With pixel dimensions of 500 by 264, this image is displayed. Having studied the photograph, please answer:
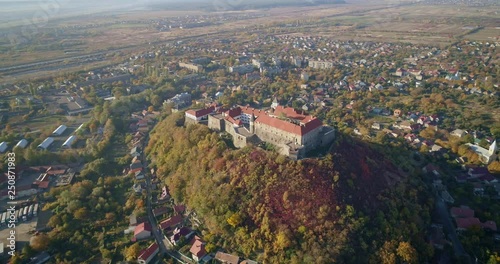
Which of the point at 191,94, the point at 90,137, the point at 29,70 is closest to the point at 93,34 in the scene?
the point at 29,70

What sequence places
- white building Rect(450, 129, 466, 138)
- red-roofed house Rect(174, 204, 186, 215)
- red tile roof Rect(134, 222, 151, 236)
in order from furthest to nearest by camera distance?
white building Rect(450, 129, 466, 138), red-roofed house Rect(174, 204, 186, 215), red tile roof Rect(134, 222, 151, 236)

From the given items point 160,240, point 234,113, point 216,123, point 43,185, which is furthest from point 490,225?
point 43,185

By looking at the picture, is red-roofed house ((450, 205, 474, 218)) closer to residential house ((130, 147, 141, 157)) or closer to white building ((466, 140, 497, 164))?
white building ((466, 140, 497, 164))

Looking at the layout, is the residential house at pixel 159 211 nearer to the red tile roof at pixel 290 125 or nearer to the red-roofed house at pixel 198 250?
the red-roofed house at pixel 198 250

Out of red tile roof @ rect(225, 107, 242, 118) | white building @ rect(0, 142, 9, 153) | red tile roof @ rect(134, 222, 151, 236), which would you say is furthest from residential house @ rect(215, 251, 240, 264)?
white building @ rect(0, 142, 9, 153)

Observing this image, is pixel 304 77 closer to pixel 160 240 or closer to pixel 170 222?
pixel 170 222

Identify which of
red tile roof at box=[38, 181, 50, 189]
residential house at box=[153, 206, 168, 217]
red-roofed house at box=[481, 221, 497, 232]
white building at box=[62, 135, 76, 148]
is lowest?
red-roofed house at box=[481, 221, 497, 232]
